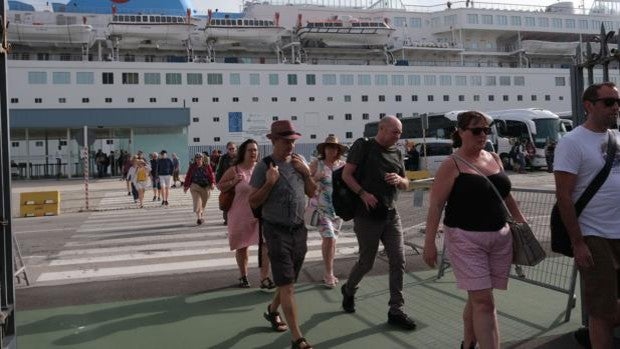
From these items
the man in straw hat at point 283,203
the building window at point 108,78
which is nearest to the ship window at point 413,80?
the building window at point 108,78

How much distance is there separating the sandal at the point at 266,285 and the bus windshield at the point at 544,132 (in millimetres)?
26809

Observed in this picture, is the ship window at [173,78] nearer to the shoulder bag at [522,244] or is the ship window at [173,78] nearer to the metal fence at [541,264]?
the metal fence at [541,264]

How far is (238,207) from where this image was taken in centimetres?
626

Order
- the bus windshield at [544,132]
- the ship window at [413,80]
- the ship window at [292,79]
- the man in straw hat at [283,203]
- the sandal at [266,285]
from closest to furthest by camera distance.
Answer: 1. the man in straw hat at [283,203]
2. the sandal at [266,285]
3. the bus windshield at [544,132]
4. the ship window at [292,79]
5. the ship window at [413,80]

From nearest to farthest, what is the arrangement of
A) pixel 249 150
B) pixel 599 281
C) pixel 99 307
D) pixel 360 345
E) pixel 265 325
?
pixel 599 281
pixel 360 345
pixel 265 325
pixel 99 307
pixel 249 150

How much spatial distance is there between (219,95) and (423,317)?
1493 inches

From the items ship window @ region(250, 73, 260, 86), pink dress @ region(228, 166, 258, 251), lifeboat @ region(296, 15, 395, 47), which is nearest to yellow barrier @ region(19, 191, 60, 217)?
pink dress @ region(228, 166, 258, 251)

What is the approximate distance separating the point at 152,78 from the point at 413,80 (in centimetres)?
2053

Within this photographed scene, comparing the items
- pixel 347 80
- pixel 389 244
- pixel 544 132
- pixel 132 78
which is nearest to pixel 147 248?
pixel 389 244

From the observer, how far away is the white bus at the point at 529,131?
29406mm

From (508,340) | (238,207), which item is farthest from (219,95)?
(508,340)

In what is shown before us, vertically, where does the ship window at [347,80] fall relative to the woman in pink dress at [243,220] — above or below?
above

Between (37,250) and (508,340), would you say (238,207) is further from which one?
(37,250)

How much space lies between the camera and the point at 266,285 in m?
6.01
